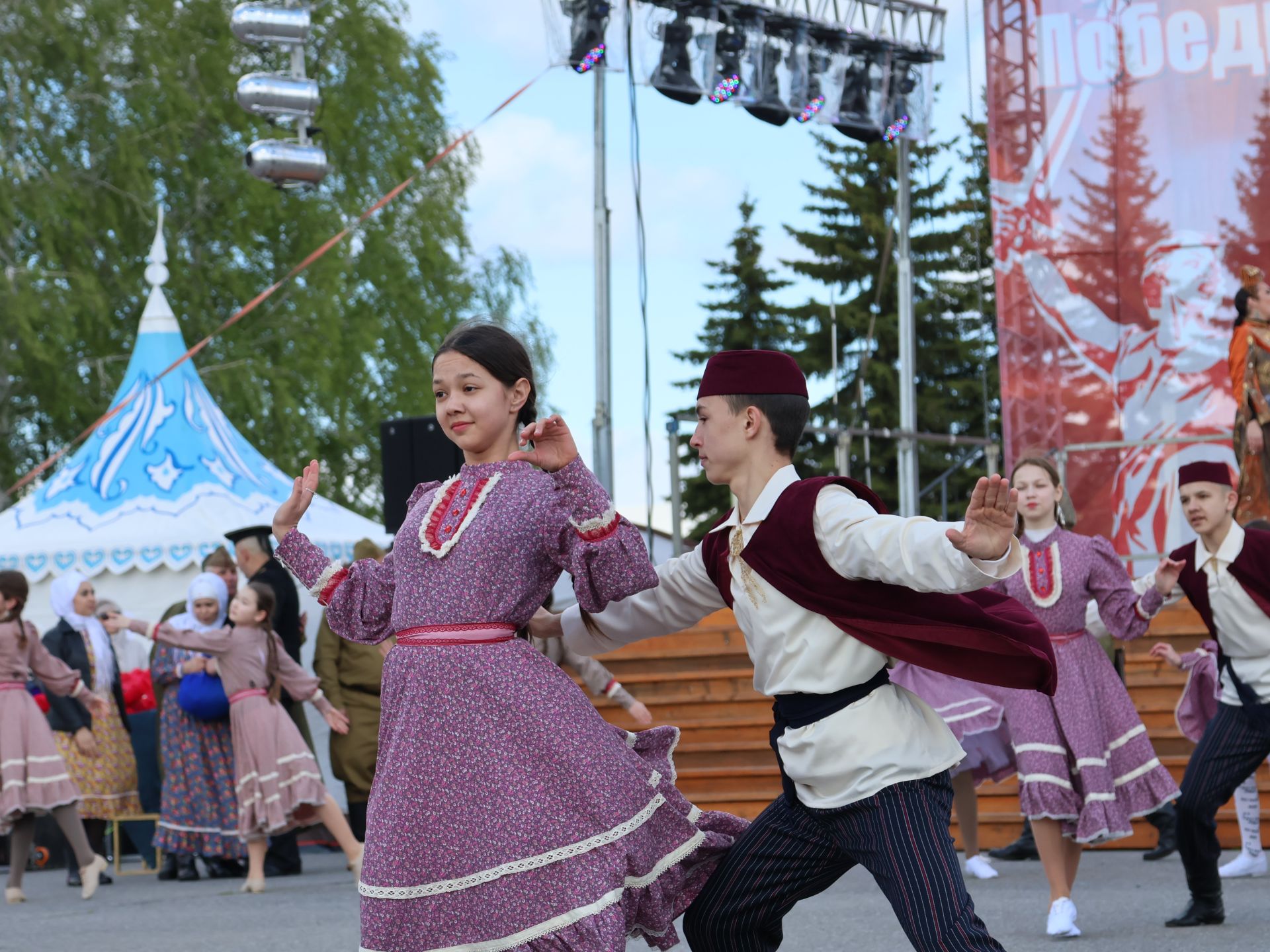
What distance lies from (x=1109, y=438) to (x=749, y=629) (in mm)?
10794

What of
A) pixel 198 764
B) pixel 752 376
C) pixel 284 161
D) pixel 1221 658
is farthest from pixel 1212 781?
pixel 284 161

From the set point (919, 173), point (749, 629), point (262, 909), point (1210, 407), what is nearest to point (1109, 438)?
point (1210, 407)

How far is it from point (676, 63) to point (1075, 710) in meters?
9.17

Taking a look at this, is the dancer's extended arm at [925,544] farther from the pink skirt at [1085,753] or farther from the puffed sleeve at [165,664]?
the puffed sleeve at [165,664]

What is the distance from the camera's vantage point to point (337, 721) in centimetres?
924

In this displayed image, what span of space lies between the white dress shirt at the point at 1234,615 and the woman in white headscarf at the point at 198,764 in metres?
5.45

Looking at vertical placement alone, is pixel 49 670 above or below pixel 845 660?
below

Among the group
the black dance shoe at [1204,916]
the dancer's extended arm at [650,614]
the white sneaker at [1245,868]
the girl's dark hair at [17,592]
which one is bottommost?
the white sneaker at [1245,868]

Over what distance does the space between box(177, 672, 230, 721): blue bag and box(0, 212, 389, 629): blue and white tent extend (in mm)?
2823

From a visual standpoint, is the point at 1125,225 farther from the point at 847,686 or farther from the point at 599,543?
the point at 599,543

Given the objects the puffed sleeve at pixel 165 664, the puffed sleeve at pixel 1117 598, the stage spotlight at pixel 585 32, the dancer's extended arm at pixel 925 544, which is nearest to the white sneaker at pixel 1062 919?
the puffed sleeve at pixel 1117 598

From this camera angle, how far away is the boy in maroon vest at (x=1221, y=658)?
6.38 metres

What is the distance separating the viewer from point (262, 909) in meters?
8.02

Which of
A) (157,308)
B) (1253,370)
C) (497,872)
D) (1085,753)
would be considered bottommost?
(1085,753)
